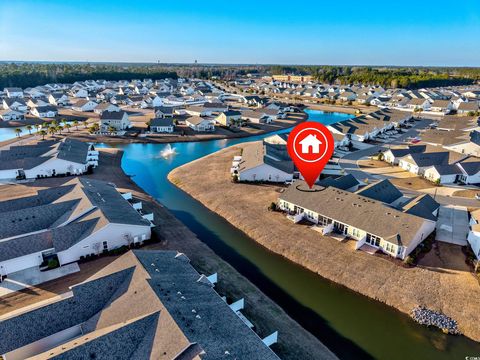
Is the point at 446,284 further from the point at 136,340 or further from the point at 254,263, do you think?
the point at 136,340

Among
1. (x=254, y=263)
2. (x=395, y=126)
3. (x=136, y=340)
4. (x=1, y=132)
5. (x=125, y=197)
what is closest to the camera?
(x=136, y=340)

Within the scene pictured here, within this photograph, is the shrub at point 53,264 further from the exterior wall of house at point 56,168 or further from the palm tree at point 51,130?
the palm tree at point 51,130

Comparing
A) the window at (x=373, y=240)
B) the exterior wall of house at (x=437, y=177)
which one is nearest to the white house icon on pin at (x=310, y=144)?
the window at (x=373, y=240)

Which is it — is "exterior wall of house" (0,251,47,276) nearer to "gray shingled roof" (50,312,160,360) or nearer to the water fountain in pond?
"gray shingled roof" (50,312,160,360)

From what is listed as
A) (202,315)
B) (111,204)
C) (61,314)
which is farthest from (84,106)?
(202,315)

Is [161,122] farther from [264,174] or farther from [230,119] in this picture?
[264,174]

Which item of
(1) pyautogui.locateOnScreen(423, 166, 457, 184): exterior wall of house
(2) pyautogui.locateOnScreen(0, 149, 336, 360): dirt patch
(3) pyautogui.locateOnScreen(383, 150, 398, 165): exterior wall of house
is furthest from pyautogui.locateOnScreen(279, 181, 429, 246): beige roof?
(3) pyautogui.locateOnScreen(383, 150, 398, 165): exterior wall of house

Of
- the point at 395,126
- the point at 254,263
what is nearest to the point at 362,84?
the point at 395,126
